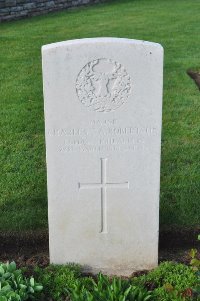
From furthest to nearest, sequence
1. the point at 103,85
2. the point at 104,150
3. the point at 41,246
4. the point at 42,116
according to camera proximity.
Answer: the point at 42,116 → the point at 41,246 → the point at 104,150 → the point at 103,85

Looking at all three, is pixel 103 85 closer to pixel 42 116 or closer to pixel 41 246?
pixel 41 246

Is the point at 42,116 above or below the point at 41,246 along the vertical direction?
above

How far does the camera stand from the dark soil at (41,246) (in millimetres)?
4219

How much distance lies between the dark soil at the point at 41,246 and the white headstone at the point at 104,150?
0.87ft

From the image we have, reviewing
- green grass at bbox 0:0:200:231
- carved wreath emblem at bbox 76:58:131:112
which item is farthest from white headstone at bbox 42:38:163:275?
green grass at bbox 0:0:200:231

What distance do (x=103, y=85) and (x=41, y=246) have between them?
1540mm

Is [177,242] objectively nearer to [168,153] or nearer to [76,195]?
[76,195]

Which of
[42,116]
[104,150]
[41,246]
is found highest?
[42,116]

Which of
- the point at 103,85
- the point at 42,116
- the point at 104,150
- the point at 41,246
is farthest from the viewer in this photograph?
the point at 42,116

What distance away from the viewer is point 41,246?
4.45 metres

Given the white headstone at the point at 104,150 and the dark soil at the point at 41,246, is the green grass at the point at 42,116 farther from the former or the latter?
the white headstone at the point at 104,150

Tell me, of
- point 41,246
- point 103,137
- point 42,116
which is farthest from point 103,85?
point 42,116

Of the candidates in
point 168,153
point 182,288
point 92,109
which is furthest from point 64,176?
point 168,153

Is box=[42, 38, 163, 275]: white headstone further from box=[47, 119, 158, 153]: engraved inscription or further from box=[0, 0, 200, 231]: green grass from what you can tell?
box=[0, 0, 200, 231]: green grass
